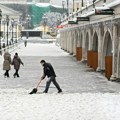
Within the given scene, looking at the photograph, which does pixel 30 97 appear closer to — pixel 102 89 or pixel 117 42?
pixel 102 89

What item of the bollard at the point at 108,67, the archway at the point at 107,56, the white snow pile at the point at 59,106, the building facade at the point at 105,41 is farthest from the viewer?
the archway at the point at 107,56

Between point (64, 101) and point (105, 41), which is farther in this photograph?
A: point (105, 41)

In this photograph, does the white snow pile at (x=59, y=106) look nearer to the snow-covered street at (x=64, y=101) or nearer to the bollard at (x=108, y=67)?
the snow-covered street at (x=64, y=101)

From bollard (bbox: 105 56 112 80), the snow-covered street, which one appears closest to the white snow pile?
the snow-covered street

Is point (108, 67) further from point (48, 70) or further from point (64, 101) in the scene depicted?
point (64, 101)

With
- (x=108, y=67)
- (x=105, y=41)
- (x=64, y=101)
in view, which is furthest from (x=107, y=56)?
(x=64, y=101)

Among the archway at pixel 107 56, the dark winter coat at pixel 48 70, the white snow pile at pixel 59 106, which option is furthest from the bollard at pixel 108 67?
the dark winter coat at pixel 48 70

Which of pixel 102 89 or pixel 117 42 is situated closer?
pixel 102 89

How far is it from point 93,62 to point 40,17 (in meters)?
150

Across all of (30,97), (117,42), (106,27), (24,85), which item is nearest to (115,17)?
(117,42)

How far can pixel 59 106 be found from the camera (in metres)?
18.4

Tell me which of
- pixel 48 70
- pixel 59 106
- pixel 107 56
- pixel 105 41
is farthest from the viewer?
pixel 105 41

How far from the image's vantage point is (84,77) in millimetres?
31094

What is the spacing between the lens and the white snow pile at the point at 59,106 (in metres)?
16.1
